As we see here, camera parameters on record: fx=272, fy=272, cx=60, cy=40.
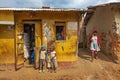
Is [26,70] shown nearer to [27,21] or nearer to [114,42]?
[27,21]

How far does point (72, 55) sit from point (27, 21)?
2.99 m

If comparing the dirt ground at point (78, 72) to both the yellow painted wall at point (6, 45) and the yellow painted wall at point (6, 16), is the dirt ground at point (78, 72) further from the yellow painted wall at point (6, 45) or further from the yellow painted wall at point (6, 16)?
the yellow painted wall at point (6, 16)

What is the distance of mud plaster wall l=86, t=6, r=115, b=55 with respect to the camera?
1555cm

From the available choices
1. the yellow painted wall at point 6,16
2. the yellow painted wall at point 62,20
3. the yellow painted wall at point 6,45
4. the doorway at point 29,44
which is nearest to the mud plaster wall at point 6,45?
the yellow painted wall at point 6,45

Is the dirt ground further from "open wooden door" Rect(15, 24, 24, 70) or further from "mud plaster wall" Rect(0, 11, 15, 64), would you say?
"mud plaster wall" Rect(0, 11, 15, 64)

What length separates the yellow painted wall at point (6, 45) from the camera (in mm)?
14070

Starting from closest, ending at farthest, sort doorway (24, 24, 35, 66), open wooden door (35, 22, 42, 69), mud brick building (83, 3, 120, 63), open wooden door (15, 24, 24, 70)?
open wooden door (15, 24, 24, 70), open wooden door (35, 22, 42, 69), doorway (24, 24, 35, 66), mud brick building (83, 3, 120, 63)

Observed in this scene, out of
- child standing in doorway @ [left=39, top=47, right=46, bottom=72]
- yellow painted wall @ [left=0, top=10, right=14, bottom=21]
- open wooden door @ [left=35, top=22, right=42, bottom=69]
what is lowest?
child standing in doorway @ [left=39, top=47, right=46, bottom=72]

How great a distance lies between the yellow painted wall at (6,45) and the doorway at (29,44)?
95 centimetres

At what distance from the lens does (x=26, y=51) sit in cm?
1491

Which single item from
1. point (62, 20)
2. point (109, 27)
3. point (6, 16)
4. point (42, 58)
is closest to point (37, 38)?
point (42, 58)

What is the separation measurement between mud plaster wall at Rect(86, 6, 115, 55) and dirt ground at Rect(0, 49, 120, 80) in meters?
1.20

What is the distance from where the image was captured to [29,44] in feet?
49.5

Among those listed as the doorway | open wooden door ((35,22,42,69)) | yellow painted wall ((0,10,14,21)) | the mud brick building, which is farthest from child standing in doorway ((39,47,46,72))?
the mud brick building
